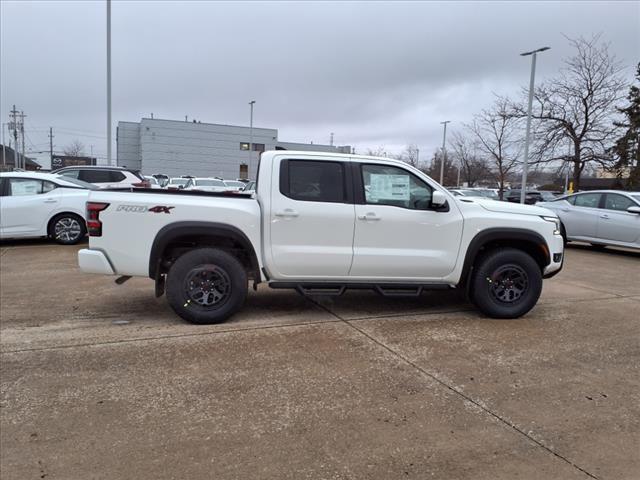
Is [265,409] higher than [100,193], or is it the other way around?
[100,193]

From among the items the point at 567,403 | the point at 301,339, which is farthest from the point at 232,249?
the point at 567,403

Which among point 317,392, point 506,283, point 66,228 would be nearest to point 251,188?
point 66,228

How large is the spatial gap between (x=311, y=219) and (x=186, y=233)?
4.25 ft

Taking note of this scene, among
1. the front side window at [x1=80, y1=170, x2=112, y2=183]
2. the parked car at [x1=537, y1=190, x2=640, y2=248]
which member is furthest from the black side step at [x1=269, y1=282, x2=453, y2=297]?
the front side window at [x1=80, y1=170, x2=112, y2=183]

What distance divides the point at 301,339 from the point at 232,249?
49.3 inches

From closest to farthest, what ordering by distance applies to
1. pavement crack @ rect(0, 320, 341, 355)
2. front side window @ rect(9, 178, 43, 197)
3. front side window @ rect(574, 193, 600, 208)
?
pavement crack @ rect(0, 320, 341, 355)
front side window @ rect(9, 178, 43, 197)
front side window @ rect(574, 193, 600, 208)

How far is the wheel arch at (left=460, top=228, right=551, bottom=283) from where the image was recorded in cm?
562

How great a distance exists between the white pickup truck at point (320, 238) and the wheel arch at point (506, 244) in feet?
0.04

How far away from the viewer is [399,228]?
216 inches

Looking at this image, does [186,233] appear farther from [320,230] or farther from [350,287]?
[350,287]

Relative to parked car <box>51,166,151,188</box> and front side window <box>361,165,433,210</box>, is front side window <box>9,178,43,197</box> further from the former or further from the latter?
front side window <box>361,165,433,210</box>

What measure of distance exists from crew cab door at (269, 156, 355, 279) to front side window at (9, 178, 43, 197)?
7627mm

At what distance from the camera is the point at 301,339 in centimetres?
495

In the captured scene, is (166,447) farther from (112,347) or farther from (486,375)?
(486,375)
